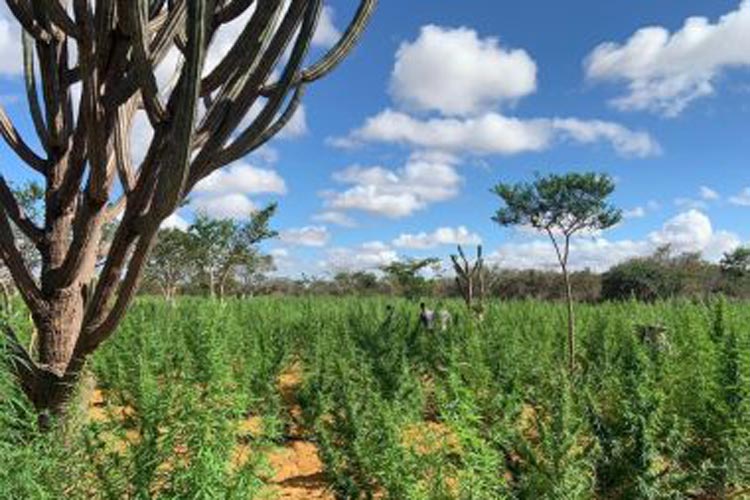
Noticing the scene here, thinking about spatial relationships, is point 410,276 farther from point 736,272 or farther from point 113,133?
point 113,133

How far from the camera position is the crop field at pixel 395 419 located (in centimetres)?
344

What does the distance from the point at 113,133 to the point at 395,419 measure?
2.43 metres

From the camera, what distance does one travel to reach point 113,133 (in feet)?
11.3

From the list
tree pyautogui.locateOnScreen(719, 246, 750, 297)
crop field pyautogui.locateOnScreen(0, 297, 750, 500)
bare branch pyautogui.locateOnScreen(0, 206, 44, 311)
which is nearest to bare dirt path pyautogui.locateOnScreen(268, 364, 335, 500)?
crop field pyautogui.locateOnScreen(0, 297, 750, 500)

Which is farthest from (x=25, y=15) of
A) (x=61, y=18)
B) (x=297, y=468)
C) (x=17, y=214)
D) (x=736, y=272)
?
(x=736, y=272)

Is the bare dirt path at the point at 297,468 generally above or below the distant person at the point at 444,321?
below

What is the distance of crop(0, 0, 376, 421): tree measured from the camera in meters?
3.12

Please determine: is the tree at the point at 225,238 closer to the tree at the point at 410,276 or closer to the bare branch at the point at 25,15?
the tree at the point at 410,276

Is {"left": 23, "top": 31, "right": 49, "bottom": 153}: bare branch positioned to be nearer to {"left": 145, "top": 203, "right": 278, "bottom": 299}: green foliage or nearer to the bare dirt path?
the bare dirt path

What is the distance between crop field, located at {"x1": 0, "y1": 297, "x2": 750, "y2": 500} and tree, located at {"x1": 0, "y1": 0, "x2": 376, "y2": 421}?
0.34 metres

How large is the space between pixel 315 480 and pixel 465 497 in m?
3.19

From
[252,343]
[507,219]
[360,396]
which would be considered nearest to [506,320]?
[507,219]

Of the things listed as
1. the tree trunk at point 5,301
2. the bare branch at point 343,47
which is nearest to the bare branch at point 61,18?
the bare branch at point 343,47

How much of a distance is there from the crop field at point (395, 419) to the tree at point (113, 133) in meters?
0.34
